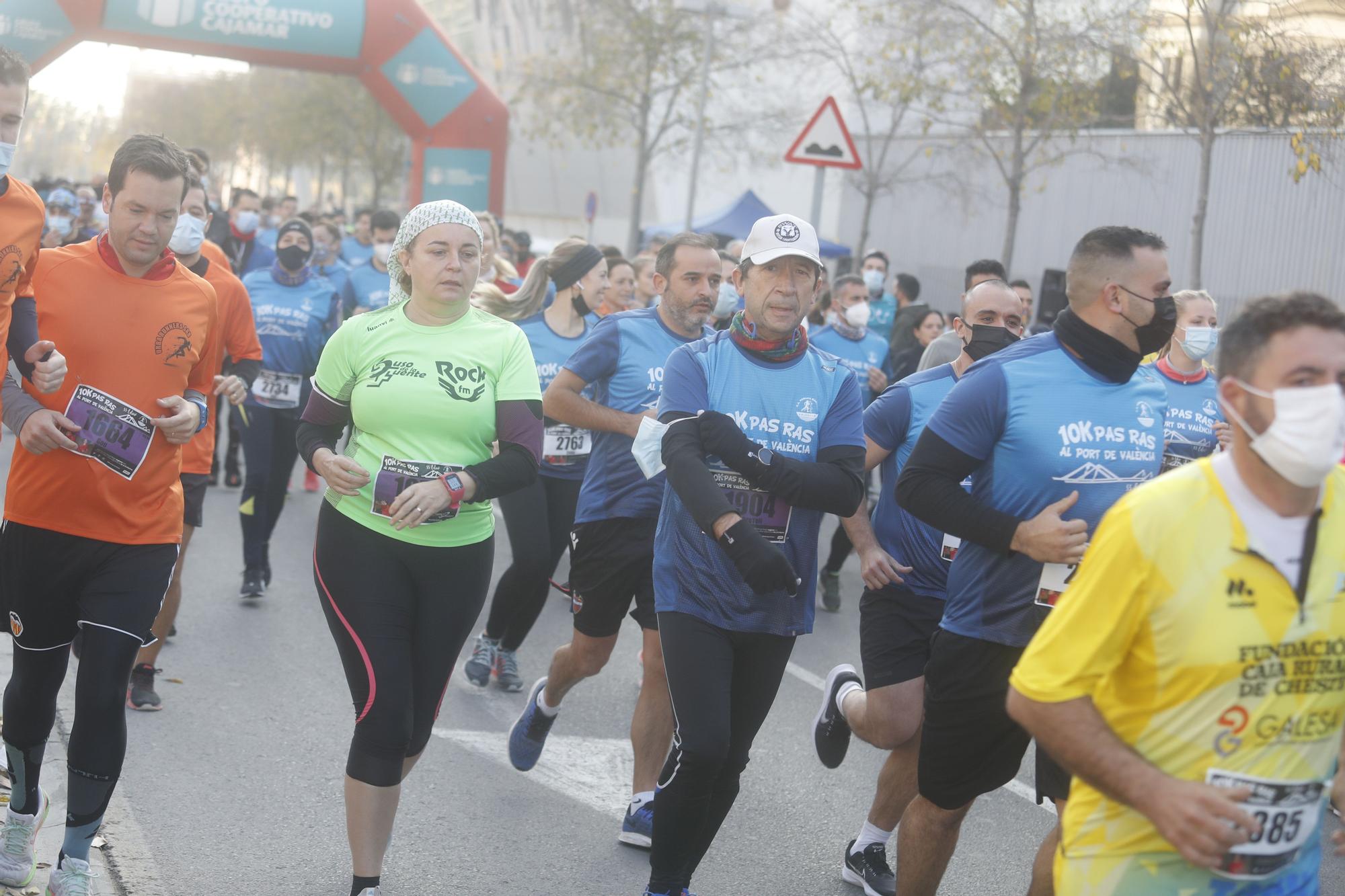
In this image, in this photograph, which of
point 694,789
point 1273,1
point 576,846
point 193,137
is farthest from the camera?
point 193,137

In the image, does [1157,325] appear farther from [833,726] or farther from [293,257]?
[293,257]

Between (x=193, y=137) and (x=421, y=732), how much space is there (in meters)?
83.5

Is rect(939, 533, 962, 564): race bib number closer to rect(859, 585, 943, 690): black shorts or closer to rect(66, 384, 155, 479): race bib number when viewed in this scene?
rect(859, 585, 943, 690): black shorts

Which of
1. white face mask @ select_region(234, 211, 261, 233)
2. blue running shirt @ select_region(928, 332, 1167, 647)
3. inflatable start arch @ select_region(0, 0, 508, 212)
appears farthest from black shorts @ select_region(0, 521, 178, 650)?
inflatable start arch @ select_region(0, 0, 508, 212)

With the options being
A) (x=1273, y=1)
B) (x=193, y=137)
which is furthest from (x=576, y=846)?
(x=193, y=137)

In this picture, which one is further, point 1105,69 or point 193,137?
point 193,137

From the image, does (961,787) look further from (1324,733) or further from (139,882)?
(139,882)

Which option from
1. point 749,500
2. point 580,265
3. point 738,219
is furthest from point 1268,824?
point 738,219

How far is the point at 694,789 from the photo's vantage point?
4.17 metres

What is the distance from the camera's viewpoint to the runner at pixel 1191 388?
6.64 metres

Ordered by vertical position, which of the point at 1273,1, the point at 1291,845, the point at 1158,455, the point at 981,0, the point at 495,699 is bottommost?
the point at 495,699

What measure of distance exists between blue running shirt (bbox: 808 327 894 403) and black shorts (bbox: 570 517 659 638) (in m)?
5.16

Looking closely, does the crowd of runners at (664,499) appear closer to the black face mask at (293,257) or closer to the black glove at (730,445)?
the black glove at (730,445)

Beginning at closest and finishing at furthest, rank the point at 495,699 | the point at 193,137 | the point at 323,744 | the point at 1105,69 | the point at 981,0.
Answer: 1. the point at 323,744
2. the point at 495,699
3. the point at 1105,69
4. the point at 981,0
5. the point at 193,137
